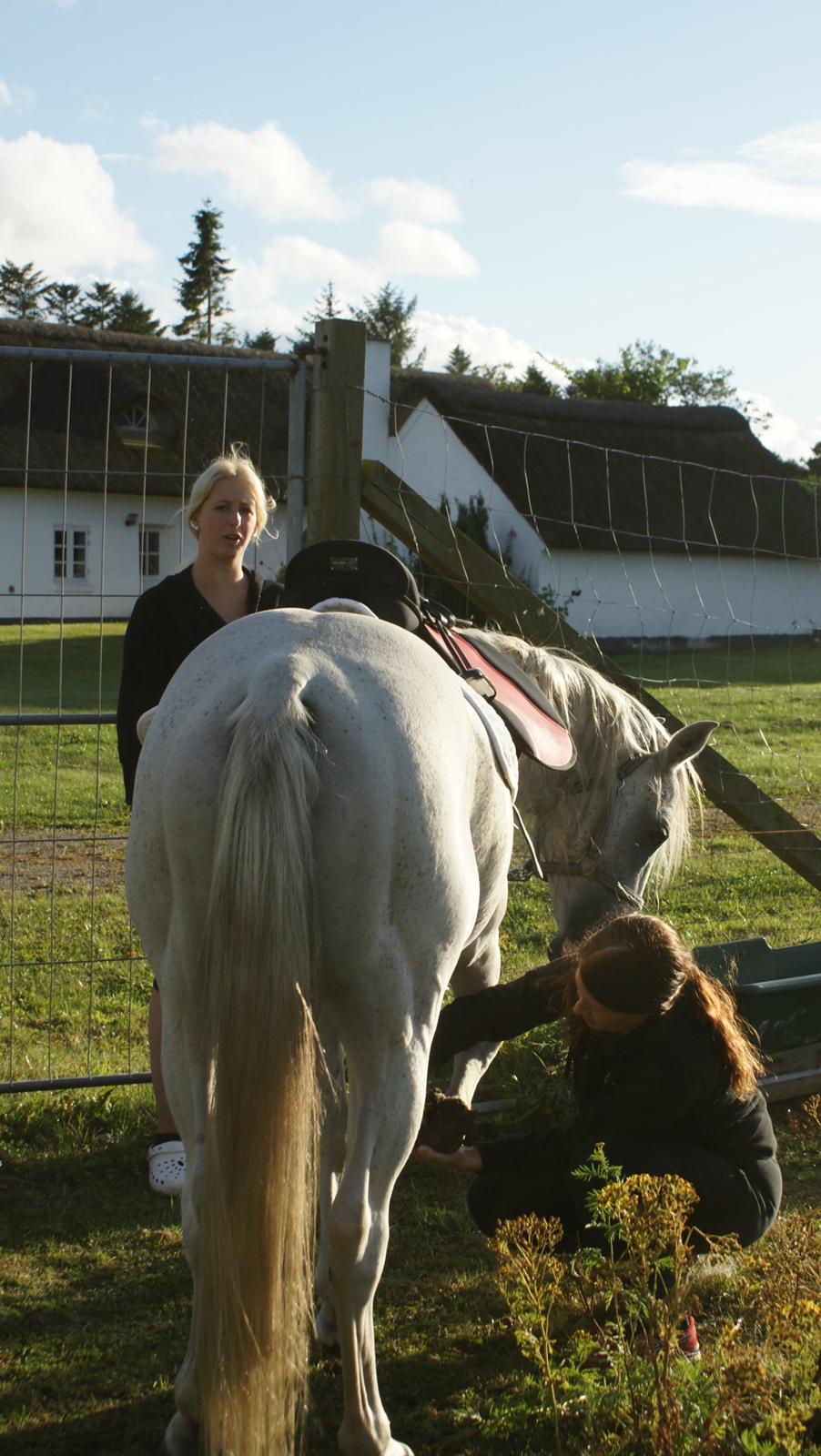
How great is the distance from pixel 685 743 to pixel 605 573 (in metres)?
21.4

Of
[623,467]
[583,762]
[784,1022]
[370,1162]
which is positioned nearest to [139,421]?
[623,467]

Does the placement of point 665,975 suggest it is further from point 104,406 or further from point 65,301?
point 65,301

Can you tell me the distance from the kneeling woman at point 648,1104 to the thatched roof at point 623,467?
22.2m

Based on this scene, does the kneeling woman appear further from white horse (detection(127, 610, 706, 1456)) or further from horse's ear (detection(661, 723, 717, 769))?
horse's ear (detection(661, 723, 717, 769))

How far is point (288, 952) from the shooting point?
1.92 metres

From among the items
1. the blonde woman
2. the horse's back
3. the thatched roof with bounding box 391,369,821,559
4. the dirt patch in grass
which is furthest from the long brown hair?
the thatched roof with bounding box 391,369,821,559

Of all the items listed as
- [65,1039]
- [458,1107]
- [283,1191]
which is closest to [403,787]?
[283,1191]

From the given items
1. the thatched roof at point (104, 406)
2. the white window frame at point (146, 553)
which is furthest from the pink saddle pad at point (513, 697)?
the thatched roof at point (104, 406)

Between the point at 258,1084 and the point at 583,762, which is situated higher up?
the point at 583,762

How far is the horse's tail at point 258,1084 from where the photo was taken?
191 centimetres

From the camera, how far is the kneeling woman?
104 inches

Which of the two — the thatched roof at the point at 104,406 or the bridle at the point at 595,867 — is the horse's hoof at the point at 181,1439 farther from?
the thatched roof at the point at 104,406

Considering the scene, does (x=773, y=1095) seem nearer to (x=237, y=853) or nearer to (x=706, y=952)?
(x=706, y=952)

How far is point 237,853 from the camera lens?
6.26ft
